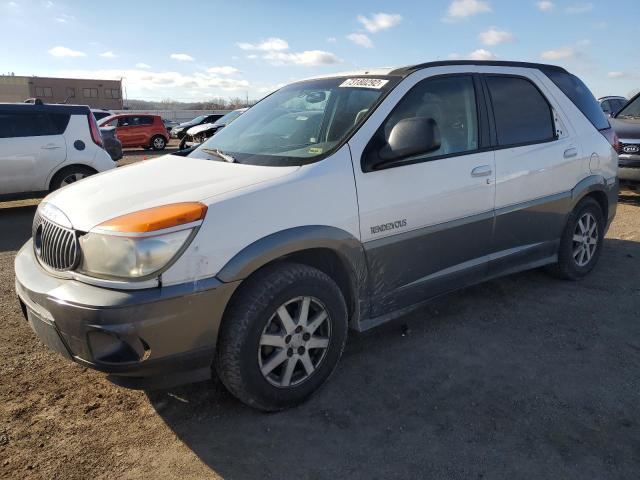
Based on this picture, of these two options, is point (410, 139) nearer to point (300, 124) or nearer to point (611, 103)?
point (300, 124)

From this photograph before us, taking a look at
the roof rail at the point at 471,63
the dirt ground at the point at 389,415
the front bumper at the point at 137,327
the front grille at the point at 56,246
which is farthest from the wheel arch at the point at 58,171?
the roof rail at the point at 471,63

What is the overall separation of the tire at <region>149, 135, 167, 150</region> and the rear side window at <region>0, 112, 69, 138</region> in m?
13.7

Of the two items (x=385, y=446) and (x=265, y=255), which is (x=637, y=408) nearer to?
(x=385, y=446)

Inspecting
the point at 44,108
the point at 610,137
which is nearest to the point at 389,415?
the point at 610,137

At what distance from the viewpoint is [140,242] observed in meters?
2.31

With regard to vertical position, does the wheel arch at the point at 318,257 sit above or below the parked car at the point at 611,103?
below

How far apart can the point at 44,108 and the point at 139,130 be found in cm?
1347

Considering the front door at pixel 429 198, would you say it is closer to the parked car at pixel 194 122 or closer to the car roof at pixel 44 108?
the car roof at pixel 44 108

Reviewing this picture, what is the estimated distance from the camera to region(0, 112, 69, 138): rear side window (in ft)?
26.0

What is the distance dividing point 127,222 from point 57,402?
50.5 inches

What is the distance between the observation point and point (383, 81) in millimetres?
3355

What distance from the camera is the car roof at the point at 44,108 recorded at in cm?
799

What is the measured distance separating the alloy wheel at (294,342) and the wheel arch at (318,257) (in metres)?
0.26

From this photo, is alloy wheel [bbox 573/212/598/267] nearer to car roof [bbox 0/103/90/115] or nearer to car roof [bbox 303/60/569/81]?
car roof [bbox 303/60/569/81]
